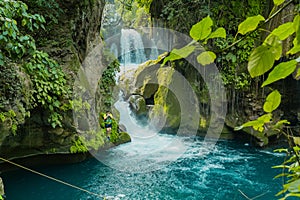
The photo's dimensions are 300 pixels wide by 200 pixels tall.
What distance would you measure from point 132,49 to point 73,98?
35.4 ft

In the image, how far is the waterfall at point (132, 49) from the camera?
16.4m

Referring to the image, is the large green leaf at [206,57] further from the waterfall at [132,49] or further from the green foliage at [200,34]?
the waterfall at [132,49]

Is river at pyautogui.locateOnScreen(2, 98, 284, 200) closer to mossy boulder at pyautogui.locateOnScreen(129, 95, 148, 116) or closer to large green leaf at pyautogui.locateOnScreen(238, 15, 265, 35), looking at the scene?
mossy boulder at pyautogui.locateOnScreen(129, 95, 148, 116)

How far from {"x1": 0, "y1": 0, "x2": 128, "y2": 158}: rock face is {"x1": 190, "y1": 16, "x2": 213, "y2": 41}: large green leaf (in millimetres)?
4672

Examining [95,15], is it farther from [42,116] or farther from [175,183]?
[175,183]

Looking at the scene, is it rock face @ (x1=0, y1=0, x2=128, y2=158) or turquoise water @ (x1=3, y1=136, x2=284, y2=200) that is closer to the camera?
turquoise water @ (x1=3, y1=136, x2=284, y2=200)

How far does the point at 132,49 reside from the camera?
16422mm

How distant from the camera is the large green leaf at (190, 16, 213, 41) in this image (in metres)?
0.52

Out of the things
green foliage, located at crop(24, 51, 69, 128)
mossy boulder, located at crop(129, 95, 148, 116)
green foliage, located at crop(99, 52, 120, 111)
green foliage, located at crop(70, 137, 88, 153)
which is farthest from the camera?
mossy boulder, located at crop(129, 95, 148, 116)

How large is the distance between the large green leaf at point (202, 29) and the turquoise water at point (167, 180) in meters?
4.49

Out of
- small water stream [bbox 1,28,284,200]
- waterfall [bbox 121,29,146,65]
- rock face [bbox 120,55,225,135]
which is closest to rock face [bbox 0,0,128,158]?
small water stream [bbox 1,28,284,200]

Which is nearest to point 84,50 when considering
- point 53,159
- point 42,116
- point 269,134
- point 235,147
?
point 42,116

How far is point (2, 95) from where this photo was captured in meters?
4.35

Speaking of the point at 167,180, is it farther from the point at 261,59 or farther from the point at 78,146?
the point at 261,59
